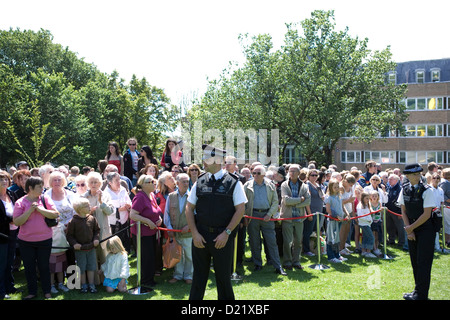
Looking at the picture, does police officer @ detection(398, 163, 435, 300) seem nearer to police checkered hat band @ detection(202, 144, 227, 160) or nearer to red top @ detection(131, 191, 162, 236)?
police checkered hat band @ detection(202, 144, 227, 160)

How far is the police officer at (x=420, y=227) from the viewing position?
6.02 metres

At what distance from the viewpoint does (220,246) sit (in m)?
4.74

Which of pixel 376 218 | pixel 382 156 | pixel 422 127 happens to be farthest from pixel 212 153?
pixel 422 127

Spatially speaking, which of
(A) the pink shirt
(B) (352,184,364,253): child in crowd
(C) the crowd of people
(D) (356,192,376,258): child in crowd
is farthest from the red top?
(B) (352,184,364,253): child in crowd

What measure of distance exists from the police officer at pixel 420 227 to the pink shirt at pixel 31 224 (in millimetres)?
5904

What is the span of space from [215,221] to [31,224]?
3.25 m

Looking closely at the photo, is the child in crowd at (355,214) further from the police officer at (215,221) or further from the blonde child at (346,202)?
the police officer at (215,221)

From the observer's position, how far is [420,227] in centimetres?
611

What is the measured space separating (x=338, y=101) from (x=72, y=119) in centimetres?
2437

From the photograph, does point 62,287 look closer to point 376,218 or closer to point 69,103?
point 376,218

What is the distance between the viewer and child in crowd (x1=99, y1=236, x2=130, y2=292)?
6.59 meters

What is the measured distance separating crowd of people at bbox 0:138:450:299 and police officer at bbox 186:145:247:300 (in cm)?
202

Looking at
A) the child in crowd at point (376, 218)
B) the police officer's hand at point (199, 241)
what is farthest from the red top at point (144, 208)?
the child in crowd at point (376, 218)

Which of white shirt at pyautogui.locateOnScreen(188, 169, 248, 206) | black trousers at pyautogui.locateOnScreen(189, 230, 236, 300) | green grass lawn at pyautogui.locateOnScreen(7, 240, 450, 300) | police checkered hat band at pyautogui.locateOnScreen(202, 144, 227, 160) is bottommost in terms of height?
green grass lawn at pyautogui.locateOnScreen(7, 240, 450, 300)
